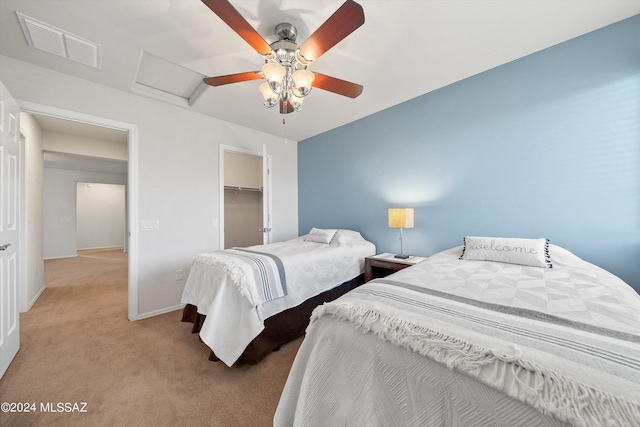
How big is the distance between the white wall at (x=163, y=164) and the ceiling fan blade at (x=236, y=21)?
2.02 meters

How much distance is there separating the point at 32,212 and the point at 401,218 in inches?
189

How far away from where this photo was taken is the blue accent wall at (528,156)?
1788 millimetres

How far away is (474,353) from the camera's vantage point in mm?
680

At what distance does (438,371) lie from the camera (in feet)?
2.31

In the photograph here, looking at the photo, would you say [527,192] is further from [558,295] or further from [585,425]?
[585,425]

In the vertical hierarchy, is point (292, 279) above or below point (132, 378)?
above

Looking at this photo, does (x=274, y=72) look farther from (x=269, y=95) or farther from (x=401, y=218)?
(x=401, y=218)

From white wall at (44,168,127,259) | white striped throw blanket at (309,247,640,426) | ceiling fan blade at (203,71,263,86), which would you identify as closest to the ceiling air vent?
ceiling fan blade at (203,71,263,86)

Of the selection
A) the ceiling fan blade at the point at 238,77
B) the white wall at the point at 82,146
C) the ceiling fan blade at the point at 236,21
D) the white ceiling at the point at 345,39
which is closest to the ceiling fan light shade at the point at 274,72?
the ceiling fan blade at the point at 236,21

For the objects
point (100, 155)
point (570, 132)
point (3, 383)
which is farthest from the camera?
point (100, 155)

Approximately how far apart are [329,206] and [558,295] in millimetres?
2951

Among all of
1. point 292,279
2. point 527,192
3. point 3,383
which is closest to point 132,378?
point 3,383
